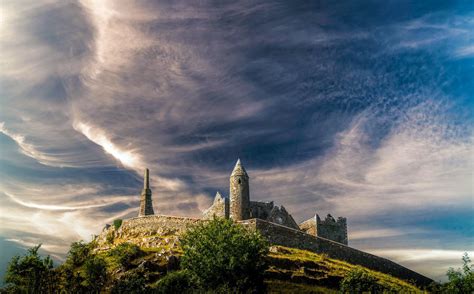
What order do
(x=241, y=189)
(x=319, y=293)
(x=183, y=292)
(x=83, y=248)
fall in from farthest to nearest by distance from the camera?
(x=241, y=189), (x=83, y=248), (x=319, y=293), (x=183, y=292)

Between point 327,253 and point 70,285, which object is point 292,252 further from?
point 70,285

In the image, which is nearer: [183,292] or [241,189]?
[183,292]

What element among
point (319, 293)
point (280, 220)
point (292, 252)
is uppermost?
point (280, 220)

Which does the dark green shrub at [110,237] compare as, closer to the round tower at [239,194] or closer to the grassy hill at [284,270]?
the grassy hill at [284,270]

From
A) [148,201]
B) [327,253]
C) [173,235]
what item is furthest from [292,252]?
[148,201]

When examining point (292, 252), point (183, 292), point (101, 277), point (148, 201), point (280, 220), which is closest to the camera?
point (183, 292)

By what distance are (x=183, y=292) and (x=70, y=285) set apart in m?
21.6

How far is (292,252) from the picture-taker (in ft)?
225

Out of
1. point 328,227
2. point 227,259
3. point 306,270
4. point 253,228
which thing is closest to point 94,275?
point 227,259

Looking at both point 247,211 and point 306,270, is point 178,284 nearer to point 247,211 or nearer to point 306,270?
Answer: point 306,270

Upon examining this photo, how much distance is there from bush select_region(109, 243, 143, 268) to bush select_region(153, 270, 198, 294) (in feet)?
43.3

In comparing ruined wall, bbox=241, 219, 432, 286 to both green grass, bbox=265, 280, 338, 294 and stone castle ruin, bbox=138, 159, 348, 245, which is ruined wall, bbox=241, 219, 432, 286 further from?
green grass, bbox=265, 280, 338, 294

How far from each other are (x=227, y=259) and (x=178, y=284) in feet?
20.8

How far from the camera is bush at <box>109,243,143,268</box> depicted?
62.5 meters
